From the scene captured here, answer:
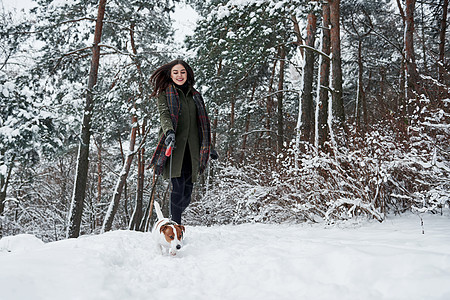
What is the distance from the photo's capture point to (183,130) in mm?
3148

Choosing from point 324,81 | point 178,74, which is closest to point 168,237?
point 178,74

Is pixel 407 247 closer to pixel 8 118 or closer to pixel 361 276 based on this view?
pixel 361 276

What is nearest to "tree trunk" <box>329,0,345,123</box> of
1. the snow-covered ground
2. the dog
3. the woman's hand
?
the snow-covered ground

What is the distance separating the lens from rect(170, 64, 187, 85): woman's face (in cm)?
319

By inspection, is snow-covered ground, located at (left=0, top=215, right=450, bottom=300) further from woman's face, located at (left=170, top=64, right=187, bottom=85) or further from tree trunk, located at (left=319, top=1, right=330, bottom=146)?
tree trunk, located at (left=319, top=1, right=330, bottom=146)

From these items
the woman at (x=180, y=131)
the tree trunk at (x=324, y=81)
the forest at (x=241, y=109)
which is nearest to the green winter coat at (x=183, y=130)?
the woman at (x=180, y=131)

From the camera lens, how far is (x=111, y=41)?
9.95m

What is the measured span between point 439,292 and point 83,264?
183 cm

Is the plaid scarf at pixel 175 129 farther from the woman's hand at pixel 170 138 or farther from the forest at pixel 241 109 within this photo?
the forest at pixel 241 109

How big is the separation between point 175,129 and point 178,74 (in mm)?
623

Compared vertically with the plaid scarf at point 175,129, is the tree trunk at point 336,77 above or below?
above

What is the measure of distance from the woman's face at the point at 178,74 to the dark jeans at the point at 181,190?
2.44 ft

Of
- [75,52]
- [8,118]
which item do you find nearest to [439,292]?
[8,118]

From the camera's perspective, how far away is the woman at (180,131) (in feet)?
9.99
